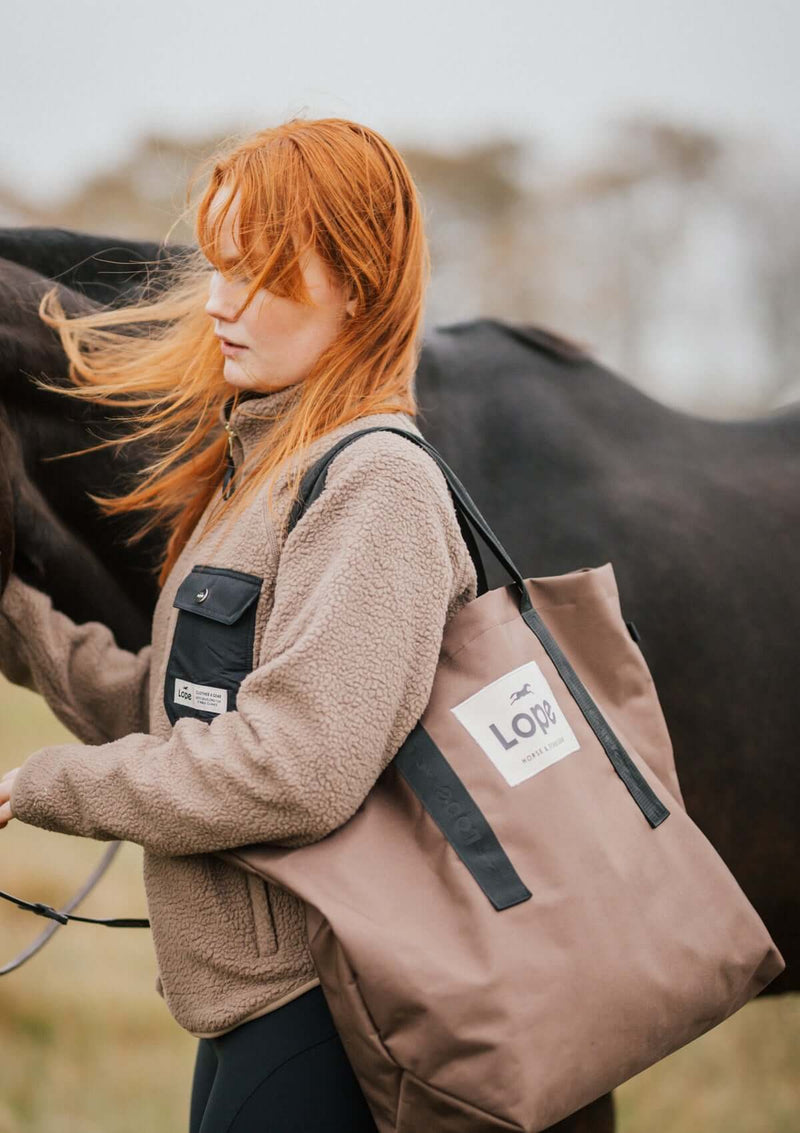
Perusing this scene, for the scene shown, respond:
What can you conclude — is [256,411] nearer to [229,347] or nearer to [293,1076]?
[229,347]

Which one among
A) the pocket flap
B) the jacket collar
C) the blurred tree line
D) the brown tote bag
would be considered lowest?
the blurred tree line

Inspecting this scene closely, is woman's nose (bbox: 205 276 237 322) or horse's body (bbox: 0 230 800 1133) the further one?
horse's body (bbox: 0 230 800 1133)

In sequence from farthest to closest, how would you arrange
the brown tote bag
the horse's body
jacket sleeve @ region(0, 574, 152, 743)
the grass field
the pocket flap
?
1. the grass field
2. the horse's body
3. jacket sleeve @ region(0, 574, 152, 743)
4. the pocket flap
5. the brown tote bag

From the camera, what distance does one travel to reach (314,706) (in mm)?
861

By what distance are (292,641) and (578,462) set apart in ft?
3.17

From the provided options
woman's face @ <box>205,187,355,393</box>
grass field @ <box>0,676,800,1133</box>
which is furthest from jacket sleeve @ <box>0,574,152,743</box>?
grass field @ <box>0,676,800,1133</box>

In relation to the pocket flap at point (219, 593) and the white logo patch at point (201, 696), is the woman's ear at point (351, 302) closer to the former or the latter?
the pocket flap at point (219, 593)

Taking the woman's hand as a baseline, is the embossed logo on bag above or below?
above

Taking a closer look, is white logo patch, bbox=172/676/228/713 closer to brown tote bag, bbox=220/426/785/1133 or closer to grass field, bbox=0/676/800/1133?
brown tote bag, bbox=220/426/785/1133

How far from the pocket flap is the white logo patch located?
6cm

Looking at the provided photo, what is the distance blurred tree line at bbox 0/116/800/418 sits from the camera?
47.8ft

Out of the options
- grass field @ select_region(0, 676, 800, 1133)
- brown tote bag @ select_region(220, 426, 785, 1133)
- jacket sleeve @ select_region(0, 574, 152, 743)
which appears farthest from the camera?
grass field @ select_region(0, 676, 800, 1133)

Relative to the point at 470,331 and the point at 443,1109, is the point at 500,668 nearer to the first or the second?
the point at 443,1109

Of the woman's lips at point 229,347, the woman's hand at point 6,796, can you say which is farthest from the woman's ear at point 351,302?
the woman's hand at point 6,796
